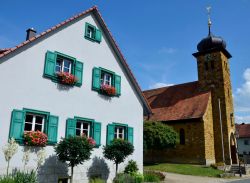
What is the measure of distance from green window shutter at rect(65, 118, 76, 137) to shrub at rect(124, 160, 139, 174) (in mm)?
4354

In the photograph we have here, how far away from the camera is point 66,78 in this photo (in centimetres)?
1316

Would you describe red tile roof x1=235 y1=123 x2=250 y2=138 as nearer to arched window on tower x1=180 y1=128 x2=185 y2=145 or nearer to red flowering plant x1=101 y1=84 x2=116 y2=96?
arched window on tower x1=180 y1=128 x2=185 y2=145

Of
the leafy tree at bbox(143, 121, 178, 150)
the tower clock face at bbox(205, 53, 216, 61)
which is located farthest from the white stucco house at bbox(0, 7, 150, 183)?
the tower clock face at bbox(205, 53, 216, 61)

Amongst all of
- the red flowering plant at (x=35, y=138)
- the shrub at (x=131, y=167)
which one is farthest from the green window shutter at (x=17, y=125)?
the shrub at (x=131, y=167)

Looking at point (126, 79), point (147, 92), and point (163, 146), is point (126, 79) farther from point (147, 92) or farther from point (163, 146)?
point (147, 92)

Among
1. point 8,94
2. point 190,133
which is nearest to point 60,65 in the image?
point 8,94

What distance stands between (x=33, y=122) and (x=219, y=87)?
26334mm

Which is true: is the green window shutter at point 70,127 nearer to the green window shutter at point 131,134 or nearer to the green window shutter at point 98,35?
the green window shutter at point 131,134

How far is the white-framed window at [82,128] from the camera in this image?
13.9 m

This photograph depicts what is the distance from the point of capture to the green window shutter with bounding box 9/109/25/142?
10836 mm

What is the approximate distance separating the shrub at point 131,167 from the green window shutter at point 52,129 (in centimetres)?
520

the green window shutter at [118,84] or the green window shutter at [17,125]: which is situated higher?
the green window shutter at [118,84]

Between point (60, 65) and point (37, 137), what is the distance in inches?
156

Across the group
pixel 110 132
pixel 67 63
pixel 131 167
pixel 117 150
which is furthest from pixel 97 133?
pixel 67 63
